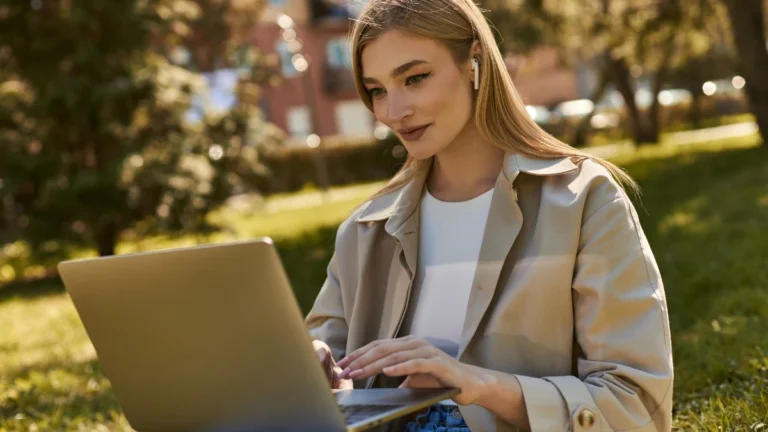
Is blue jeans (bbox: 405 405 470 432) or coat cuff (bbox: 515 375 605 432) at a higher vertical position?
coat cuff (bbox: 515 375 605 432)

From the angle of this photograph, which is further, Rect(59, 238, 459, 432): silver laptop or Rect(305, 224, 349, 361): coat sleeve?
Rect(305, 224, 349, 361): coat sleeve

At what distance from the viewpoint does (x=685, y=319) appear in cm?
532

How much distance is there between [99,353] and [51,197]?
11.1 meters

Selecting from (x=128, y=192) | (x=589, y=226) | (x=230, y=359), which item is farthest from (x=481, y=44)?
(x=128, y=192)

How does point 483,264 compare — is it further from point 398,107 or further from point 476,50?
point 476,50

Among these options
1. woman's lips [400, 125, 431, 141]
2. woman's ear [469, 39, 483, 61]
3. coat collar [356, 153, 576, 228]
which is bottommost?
coat collar [356, 153, 576, 228]

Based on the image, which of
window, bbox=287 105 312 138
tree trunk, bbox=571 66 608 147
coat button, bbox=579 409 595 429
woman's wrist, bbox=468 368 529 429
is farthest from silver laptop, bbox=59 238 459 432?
window, bbox=287 105 312 138

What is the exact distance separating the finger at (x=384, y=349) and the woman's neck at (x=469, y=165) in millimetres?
640

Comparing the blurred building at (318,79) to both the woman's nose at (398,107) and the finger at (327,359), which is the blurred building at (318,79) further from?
the finger at (327,359)

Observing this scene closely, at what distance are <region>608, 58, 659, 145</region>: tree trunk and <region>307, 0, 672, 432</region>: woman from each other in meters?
21.0

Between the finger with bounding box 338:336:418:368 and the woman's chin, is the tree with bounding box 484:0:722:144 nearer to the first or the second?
the woman's chin

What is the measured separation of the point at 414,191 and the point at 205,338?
916mm

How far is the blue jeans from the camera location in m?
2.29

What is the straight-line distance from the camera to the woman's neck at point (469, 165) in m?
2.59
